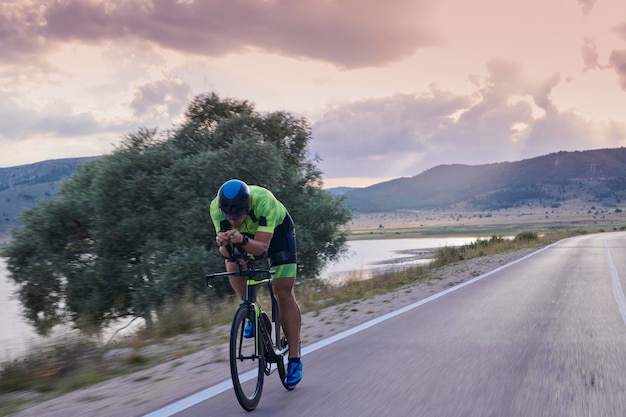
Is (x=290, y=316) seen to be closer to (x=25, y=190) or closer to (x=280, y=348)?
(x=280, y=348)

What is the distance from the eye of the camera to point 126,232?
19188 millimetres

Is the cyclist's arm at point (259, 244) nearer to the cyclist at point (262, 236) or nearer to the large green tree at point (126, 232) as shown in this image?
the cyclist at point (262, 236)

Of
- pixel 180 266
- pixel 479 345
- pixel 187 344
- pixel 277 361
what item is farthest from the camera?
→ pixel 180 266

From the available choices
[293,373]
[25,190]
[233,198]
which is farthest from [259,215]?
[25,190]

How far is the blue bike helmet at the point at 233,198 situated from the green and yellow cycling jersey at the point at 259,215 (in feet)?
0.59

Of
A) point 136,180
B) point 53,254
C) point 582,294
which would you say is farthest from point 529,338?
point 53,254

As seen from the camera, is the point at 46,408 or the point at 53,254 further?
the point at 53,254

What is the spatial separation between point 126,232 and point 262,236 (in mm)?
15676

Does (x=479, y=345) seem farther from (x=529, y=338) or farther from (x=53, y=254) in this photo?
(x=53, y=254)

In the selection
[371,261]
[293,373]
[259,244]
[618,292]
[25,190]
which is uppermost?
[25,190]

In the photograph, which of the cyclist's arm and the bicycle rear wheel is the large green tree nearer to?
the bicycle rear wheel

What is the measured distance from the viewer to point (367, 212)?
195875 millimetres

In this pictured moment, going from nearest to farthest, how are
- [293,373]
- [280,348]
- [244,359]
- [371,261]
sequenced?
[244,359] → [293,373] → [280,348] → [371,261]

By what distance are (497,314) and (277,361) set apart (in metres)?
5.60
